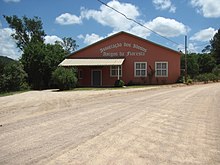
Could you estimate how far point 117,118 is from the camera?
9570mm

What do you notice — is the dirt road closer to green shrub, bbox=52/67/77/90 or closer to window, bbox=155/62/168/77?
green shrub, bbox=52/67/77/90

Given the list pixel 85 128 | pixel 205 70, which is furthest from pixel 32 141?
Answer: pixel 205 70

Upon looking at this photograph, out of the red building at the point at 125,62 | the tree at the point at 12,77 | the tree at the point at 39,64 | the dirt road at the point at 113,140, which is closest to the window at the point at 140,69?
the red building at the point at 125,62

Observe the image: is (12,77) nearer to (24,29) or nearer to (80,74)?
(80,74)

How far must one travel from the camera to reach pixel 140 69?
34.2 m

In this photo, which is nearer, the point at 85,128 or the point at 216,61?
the point at 85,128

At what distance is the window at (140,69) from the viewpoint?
34031 mm

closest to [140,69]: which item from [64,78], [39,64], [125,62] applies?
[125,62]

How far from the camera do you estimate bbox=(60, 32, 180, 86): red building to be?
110ft

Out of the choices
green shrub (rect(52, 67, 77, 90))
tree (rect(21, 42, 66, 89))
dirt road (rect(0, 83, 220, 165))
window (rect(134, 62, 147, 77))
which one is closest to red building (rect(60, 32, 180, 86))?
window (rect(134, 62, 147, 77))

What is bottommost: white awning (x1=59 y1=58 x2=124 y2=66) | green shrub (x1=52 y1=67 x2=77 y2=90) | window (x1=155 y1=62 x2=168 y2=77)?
green shrub (x1=52 y1=67 x2=77 y2=90)

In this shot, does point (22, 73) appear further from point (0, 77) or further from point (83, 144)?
point (83, 144)

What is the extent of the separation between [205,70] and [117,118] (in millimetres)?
63193

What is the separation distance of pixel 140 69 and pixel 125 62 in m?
2.04
